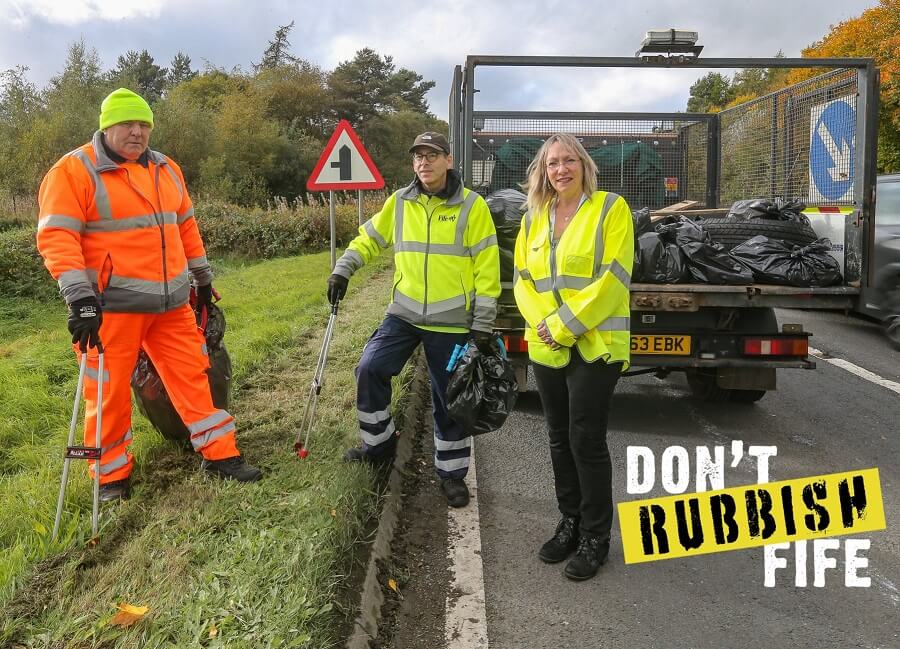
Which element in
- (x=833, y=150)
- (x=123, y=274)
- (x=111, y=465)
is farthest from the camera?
(x=833, y=150)

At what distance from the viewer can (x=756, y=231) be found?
18.6 feet

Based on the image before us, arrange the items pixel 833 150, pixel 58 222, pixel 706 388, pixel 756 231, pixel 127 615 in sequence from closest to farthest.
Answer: pixel 127 615
pixel 58 222
pixel 756 231
pixel 833 150
pixel 706 388

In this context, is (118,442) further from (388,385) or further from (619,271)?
(619,271)

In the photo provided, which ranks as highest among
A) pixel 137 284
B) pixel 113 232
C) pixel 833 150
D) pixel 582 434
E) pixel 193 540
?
pixel 833 150

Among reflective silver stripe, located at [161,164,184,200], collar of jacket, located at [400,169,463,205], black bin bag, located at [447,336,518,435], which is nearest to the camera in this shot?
black bin bag, located at [447,336,518,435]

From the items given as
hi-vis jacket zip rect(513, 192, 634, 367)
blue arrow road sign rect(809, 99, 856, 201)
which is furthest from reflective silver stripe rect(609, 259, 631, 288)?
blue arrow road sign rect(809, 99, 856, 201)

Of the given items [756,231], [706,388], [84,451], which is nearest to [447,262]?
[84,451]

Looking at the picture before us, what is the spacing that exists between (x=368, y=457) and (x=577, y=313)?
1592mm

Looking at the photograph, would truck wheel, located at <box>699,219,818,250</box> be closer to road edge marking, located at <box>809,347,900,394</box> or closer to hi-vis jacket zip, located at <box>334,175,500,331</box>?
road edge marking, located at <box>809,347,900,394</box>

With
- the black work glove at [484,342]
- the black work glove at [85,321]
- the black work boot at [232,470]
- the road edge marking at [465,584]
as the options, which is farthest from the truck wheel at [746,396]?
the black work glove at [85,321]

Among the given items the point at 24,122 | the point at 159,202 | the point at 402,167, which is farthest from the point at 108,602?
the point at 402,167

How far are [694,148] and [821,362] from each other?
2.50 meters

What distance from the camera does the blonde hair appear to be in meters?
3.40

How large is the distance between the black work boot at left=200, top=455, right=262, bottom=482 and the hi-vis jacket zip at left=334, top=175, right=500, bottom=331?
3.72 ft
